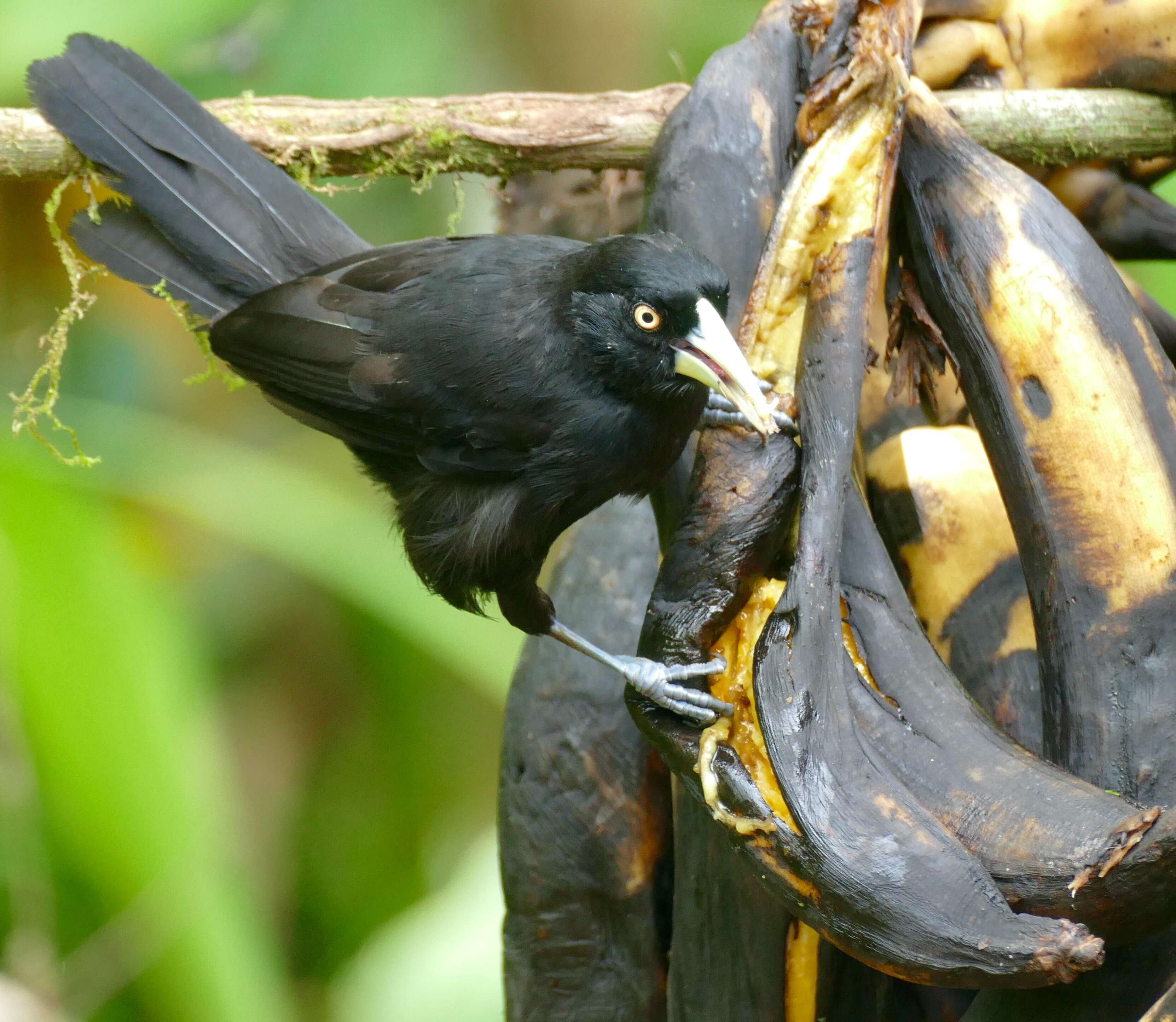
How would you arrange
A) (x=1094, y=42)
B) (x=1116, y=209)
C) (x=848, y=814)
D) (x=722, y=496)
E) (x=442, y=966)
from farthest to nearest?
1. (x=442, y=966)
2. (x=1116, y=209)
3. (x=1094, y=42)
4. (x=722, y=496)
5. (x=848, y=814)

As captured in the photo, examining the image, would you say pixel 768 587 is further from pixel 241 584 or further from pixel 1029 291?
pixel 241 584

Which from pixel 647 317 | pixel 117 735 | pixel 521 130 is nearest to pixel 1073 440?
pixel 647 317

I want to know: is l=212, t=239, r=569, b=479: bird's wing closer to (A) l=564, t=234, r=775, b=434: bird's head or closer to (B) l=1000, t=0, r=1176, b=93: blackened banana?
(A) l=564, t=234, r=775, b=434: bird's head

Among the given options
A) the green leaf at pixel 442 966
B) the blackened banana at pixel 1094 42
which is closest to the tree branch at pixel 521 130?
the blackened banana at pixel 1094 42

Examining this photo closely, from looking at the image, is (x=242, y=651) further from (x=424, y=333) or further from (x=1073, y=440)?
(x=1073, y=440)

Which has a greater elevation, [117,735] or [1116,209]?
[1116,209]

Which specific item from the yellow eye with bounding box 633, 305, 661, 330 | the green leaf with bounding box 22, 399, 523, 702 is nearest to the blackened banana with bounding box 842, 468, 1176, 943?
the yellow eye with bounding box 633, 305, 661, 330
